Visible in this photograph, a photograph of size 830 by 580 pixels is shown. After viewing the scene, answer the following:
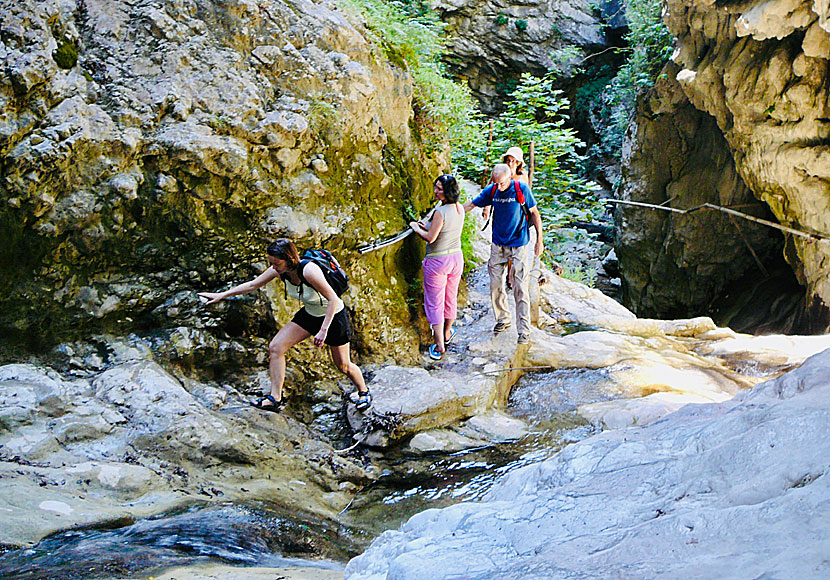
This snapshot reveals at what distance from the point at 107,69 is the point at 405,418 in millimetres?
3806

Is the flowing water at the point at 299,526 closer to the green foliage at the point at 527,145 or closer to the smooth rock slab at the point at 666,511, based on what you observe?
the smooth rock slab at the point at 666,511

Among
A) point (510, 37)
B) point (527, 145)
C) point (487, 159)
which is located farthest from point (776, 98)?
point (510, 37)

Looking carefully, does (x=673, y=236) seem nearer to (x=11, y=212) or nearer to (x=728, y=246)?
(x=728, y=246)

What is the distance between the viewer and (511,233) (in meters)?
6.61

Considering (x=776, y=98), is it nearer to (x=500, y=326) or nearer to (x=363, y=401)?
(x=500, y=326)

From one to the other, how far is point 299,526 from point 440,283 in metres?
3.38

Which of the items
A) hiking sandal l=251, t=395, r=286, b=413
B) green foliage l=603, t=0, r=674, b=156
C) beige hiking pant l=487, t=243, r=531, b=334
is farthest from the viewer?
green foliage l=603, t=0, r=674, b=156

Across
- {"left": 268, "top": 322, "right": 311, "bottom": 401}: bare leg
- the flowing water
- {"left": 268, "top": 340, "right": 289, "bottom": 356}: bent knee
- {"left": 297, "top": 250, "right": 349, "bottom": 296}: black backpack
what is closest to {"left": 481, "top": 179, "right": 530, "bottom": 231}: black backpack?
the flowing water

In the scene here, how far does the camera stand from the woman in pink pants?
6.29 metres

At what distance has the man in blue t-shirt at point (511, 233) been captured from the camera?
21.1ft

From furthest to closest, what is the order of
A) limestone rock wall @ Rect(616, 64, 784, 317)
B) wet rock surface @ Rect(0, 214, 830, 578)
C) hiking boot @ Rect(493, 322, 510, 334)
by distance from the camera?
limestone rock wall @ Rect(616, 64, 784, 317)
hiking boot @ Rect(493, 322, 510, 334)
wet rock surface @ Rect(0, 214, 830, 578)

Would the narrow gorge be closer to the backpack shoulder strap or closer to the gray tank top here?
the gray tank top

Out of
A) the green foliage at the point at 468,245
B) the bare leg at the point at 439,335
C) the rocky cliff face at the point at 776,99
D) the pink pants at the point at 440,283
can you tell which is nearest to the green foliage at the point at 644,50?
the rocky cliff face at the point at 776,99

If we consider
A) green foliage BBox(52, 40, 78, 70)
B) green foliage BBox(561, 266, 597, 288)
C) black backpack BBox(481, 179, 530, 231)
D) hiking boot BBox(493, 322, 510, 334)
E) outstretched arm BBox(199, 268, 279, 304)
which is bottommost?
green foliage BBox(561, 266, 597, 288)
